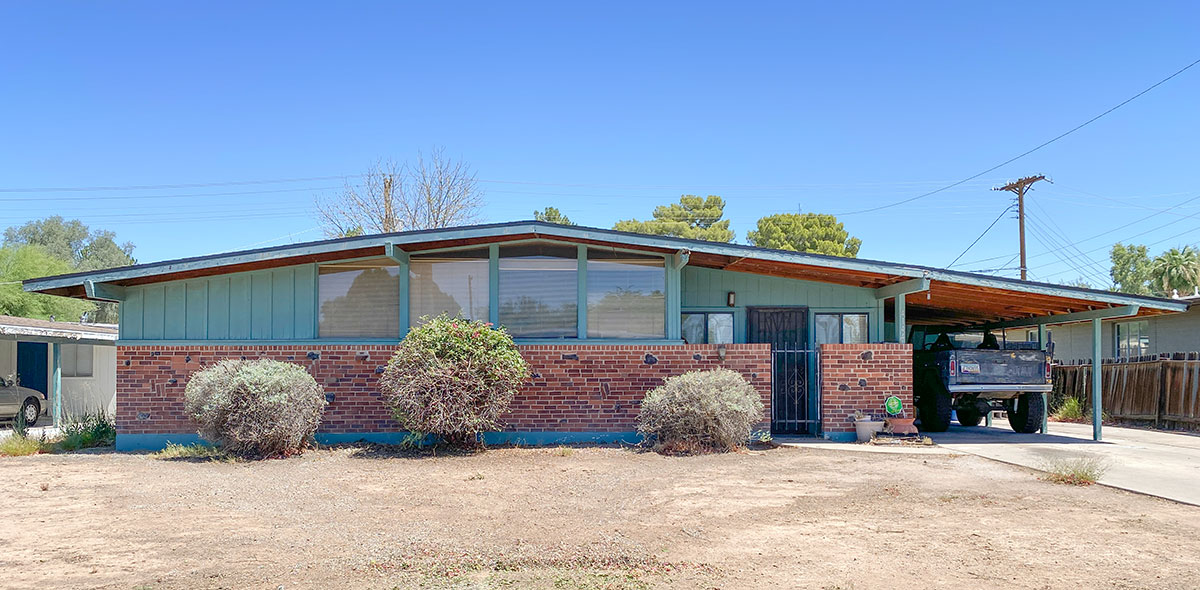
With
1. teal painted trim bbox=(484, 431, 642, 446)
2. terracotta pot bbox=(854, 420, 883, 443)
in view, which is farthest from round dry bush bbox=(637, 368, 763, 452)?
terracotta pot bbox=(854, 420, 883, 443)

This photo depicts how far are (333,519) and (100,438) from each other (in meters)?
7.97

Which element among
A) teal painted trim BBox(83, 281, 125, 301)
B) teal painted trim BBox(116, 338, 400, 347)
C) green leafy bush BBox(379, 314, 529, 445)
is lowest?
green leafy bush BBox(379, 314, 529, 445)

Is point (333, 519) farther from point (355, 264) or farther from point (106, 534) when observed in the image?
point (355, 264)

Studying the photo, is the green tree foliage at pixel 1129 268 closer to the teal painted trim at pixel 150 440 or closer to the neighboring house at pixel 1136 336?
the neighboring house at pixel 1136 336

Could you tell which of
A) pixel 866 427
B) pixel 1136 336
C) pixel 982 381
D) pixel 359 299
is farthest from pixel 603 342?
pixel 1136 336

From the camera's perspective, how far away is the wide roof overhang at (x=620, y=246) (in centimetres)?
1219

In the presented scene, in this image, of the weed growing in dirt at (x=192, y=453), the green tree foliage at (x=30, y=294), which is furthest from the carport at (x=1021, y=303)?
the green tree foliage at (x=30, y=294)

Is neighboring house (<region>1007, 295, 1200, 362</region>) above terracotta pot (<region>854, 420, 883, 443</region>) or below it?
above

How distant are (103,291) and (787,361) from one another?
10398 millimetres

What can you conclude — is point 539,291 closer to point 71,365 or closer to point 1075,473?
point 1075,473

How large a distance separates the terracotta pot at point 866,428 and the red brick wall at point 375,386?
1.40 metres

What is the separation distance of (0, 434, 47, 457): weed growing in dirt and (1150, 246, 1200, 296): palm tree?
33.7 m

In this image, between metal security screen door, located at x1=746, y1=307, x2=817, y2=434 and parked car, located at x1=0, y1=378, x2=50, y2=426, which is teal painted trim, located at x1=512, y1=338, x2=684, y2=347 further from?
parked car, located at x1=0, y1=378, x2=50, y2=426

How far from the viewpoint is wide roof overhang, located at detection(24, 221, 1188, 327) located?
12.2 metres
